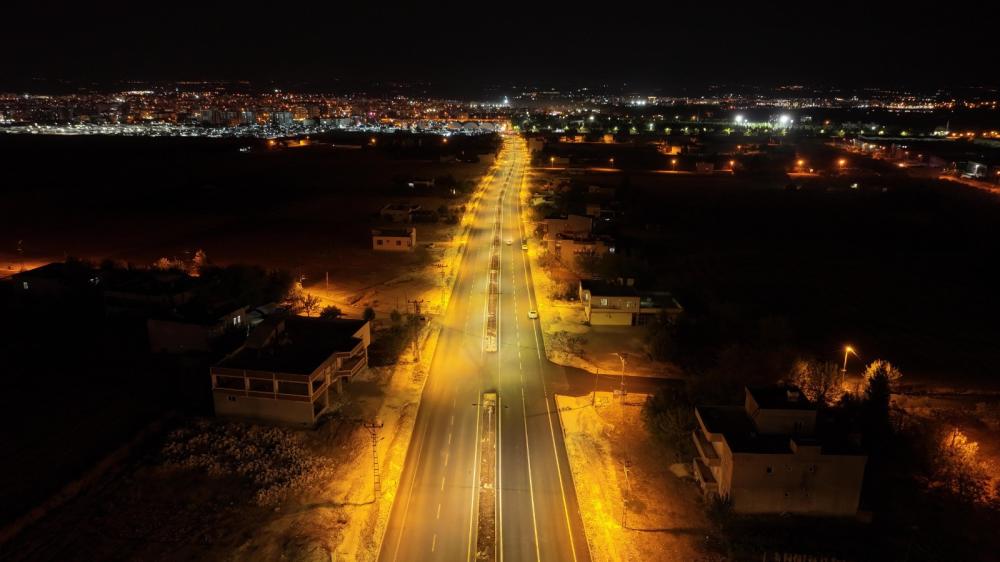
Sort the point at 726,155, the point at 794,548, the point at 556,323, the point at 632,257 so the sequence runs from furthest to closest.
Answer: the point at 726,155 → the point at 632,257 → the point at 556,323 → the point at 794,548

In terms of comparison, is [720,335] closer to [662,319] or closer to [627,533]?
[662,319]

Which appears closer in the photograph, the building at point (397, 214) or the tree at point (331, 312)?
the tree at point (331, 312)

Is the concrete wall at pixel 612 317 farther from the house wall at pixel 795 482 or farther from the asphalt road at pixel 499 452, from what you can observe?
the house wall at pixel 795 482

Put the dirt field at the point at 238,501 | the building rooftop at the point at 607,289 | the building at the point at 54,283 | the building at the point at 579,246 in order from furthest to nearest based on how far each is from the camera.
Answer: the building at the point at 579,246 → the building at the point at 54,283 → the building rooftop at the point at 607,289 → the dirt field at the point at 238,501

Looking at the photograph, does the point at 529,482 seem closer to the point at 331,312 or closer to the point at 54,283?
the point at 331,312

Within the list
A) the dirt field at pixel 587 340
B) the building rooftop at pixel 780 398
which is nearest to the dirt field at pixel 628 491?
the building rooftop at pixel 780 398

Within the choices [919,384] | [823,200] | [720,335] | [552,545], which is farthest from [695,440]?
[823,200]

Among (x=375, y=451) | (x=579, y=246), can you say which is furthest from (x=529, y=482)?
(x=579, y=246)
